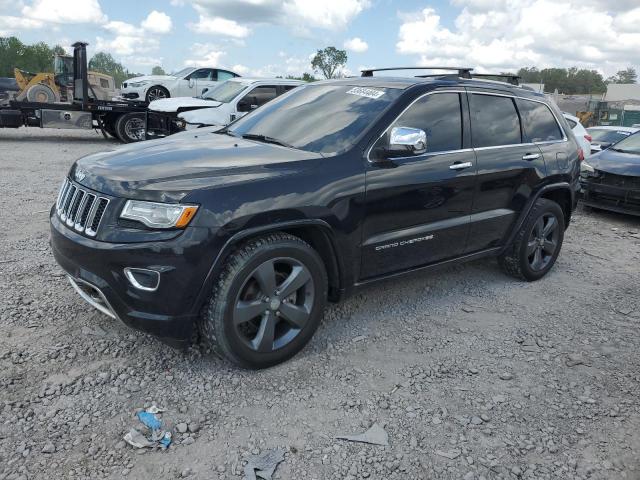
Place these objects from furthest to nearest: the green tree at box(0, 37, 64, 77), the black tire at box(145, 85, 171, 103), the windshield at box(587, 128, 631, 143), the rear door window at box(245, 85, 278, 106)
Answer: the green tree at box(0, 37, 64, 77), the black tire at box(145, 85, 171, 103), the windshield at box(587, 128, 631, 143), the rear door window at box(245, 85, 278, 106)

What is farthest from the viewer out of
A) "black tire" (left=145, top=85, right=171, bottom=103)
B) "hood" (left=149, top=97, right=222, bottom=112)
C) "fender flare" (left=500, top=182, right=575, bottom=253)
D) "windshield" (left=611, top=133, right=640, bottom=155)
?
"black tire" (left=145, top=85, right=171, bottom=103)

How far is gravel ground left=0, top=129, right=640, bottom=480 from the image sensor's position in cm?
263

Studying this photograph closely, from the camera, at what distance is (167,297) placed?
2.89m

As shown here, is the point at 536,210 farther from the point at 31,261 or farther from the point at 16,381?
the point at 31,261

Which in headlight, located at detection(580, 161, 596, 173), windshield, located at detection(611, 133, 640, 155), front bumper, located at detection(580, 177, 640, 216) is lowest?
front bumper, located at detection(580, 177, 640, 216)

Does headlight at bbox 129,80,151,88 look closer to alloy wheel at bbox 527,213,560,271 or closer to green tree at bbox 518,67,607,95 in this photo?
alloy wheel at bbox 527,213,560,271

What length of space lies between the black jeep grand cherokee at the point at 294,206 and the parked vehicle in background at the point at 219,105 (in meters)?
7.06

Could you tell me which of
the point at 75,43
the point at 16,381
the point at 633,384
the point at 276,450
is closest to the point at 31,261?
the point at 16,381

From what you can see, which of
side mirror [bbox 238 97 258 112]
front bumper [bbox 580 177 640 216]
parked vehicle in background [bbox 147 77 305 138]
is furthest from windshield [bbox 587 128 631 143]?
side mirror [bbox 238 97 258 112]

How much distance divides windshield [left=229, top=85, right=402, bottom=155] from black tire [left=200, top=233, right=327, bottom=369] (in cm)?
78

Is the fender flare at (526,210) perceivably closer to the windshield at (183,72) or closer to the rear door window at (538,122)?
the rear door window at (538,122)

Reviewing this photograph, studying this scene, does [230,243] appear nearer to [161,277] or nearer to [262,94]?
[161,277]

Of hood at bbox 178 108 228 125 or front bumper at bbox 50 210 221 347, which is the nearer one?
front bumper at bbox 50 210 221 347

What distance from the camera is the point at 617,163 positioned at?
827 centimetres
